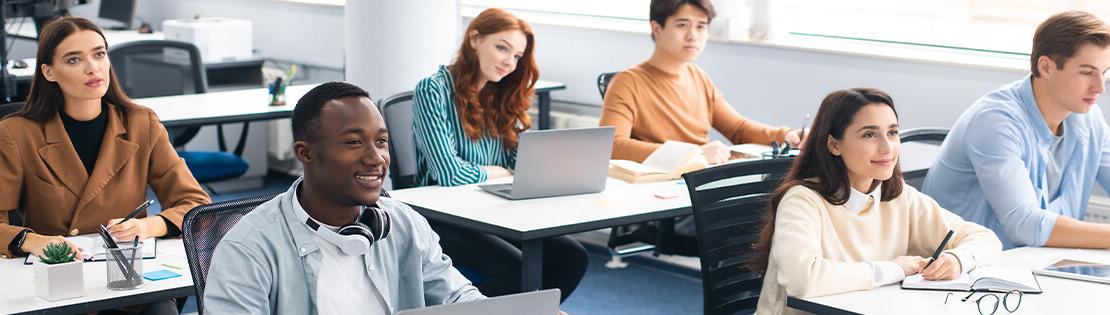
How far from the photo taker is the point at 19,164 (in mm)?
3084

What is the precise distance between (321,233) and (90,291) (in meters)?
0.82

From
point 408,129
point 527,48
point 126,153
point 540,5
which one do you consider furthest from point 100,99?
point 540,5

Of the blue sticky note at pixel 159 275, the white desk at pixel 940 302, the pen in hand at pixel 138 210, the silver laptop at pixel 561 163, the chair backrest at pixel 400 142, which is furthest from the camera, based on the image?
the chair backrest at pixel 400 142

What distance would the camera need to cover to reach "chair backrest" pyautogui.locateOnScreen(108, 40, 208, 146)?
218 inches

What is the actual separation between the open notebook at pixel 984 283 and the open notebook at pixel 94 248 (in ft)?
5.52

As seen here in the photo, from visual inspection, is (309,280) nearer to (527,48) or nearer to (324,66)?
(527,48)

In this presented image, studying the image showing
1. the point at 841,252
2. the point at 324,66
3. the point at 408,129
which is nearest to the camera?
the point at 841,252

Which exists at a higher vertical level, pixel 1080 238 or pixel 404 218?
pixel 404 218

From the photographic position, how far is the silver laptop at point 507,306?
75.8 inches

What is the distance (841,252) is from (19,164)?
191 centimetres

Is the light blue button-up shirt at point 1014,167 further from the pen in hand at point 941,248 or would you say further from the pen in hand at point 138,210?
the pen in hand at point 138,210

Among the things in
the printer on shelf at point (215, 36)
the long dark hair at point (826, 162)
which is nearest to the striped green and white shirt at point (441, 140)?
the long dark hair at point (826, 162)

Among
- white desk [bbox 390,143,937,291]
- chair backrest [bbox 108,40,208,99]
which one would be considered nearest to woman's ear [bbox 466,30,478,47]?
white desk [bbox 390,143,937,291]

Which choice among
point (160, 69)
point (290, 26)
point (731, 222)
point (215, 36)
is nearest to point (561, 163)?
point (731, 222)
